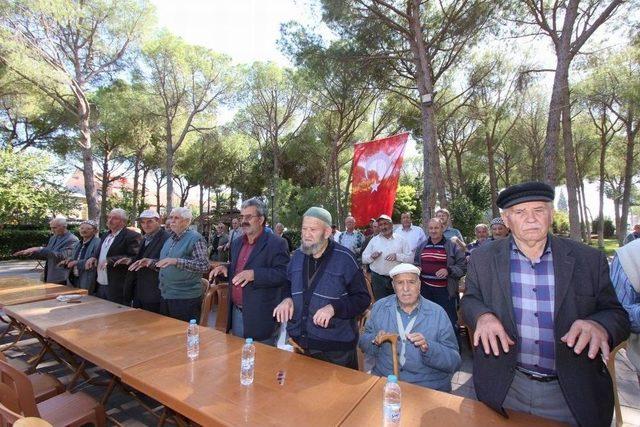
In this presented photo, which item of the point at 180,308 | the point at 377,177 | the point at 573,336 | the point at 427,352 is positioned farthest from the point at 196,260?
the point at 377,177

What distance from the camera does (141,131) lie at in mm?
19484

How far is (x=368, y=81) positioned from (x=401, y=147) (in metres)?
3.23

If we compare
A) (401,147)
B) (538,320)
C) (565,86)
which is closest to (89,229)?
(538,320)

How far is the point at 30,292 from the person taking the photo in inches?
153

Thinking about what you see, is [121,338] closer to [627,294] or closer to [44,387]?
[44,387]

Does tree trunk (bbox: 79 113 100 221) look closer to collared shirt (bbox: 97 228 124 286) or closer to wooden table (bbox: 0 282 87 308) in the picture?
wooden table (bbox: 0 282 87 308)

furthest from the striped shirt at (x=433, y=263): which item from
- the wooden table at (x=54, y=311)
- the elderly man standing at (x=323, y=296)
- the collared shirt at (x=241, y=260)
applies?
the wooden table at (x=54, y=311)

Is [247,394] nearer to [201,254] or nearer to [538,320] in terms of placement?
[538,320]

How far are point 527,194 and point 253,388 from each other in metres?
1.51

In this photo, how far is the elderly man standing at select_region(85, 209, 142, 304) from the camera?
386cm

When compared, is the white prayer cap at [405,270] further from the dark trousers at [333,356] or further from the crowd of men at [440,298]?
the dark trousers at [333,356]

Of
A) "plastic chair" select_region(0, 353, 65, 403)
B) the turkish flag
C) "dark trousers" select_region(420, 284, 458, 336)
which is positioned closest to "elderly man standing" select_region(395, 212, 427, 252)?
"dark trousers" select_region(420, 284, 458, 336)

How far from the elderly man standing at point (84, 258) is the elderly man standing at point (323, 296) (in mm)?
3301

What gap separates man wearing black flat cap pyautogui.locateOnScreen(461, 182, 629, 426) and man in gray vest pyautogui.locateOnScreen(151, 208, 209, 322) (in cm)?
248
